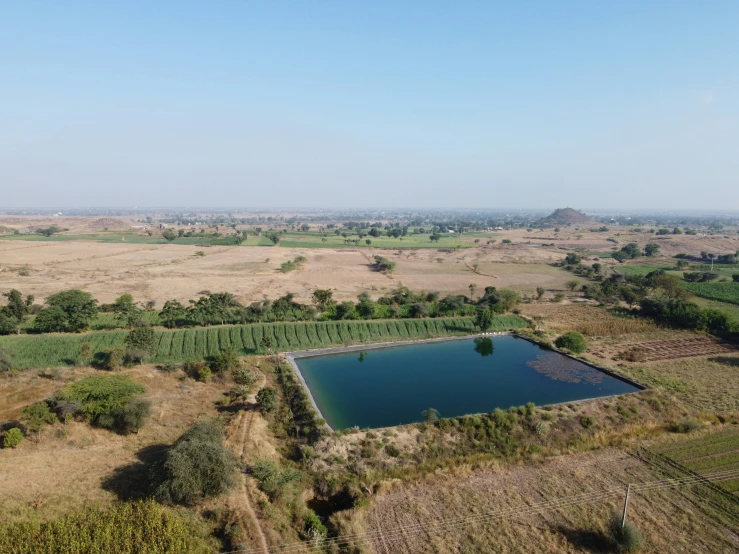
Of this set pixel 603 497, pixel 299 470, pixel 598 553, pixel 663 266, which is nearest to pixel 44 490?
pixel 299 470

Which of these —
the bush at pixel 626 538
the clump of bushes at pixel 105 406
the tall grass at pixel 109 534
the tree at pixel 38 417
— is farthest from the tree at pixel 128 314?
the bush at pixel 626 538

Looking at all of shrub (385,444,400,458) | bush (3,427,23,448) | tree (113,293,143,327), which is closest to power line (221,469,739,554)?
shrub (385,444,400,458)

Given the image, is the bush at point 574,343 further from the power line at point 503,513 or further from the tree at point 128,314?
the tree at point 128,314

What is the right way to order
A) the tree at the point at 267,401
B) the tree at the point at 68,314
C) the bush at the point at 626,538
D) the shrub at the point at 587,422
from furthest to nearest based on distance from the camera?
1. the tree at the point at 68,314
2. the tree at the point at 267,401
3. the shrub at the point at 587,422
4. the bush at the point at 626,538

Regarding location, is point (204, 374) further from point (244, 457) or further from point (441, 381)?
point (441, 381)

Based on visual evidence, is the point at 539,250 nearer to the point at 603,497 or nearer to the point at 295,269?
the point at 295,269

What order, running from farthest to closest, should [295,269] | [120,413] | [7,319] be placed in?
[295,269] → [7,319] → [120,413]

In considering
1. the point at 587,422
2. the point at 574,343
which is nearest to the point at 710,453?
the point at 587,422

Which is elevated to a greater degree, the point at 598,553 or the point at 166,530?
the point at 166,530
